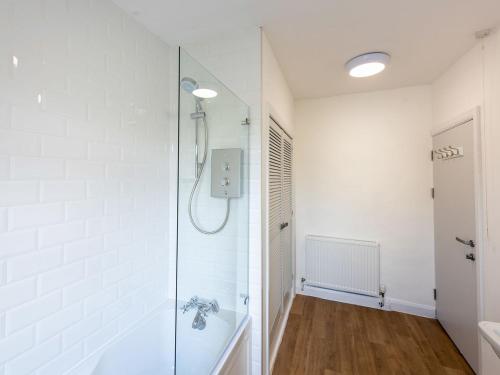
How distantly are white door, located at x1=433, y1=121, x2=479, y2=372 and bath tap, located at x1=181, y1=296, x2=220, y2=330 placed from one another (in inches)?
77.4

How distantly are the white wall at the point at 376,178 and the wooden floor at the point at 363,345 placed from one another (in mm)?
364

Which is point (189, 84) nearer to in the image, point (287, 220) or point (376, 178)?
point (287, 220)

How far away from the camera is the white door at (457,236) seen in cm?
179

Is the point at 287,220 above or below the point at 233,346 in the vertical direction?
above

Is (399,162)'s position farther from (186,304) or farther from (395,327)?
(186,304)

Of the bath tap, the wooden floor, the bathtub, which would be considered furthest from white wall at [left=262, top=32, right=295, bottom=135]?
the wooden floor

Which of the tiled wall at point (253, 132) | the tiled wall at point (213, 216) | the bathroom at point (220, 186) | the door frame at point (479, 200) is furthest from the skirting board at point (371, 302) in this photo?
the tiled wall at point (213, 216)

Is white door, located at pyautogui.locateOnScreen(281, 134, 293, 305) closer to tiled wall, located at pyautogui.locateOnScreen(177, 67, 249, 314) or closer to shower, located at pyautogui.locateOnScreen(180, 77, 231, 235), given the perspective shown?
tiled wall, located at pyautogui.locateOnScreen(177, 67, 249, 314)

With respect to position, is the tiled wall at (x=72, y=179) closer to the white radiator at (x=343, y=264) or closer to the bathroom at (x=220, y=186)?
the bathroom at (x=220, y=186)

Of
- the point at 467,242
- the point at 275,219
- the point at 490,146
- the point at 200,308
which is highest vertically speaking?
the point at 490,146

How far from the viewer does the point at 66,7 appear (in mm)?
1104

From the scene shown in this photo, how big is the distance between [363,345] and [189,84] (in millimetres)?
2489

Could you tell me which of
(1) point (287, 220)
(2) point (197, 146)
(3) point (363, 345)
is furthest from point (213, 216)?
(3) point (363, 345)

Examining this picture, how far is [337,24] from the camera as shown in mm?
1515
